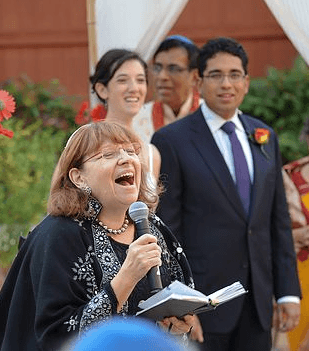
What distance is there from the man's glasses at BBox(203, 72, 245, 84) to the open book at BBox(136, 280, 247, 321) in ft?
7.03

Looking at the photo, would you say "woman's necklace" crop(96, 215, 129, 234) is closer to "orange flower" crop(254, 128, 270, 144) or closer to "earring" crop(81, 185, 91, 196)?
"earring" crop(81, 185, 91, 196)

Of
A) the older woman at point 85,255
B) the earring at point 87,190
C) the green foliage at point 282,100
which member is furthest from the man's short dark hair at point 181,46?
the earring at point 87,190

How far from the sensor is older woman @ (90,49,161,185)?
538 centimetres

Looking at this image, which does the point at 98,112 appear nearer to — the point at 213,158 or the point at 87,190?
the point at 213,158

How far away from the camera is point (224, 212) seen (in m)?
5.14

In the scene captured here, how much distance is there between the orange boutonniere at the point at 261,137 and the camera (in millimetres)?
5312

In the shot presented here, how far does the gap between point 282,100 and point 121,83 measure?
148 inches

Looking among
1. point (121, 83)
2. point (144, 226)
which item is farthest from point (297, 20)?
point (144, 226)

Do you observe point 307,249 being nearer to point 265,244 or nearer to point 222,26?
point 265,244

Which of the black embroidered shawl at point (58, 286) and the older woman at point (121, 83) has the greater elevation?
the older woman at point (121, 83)

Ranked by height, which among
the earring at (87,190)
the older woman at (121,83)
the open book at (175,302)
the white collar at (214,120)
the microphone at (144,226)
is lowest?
the open book at (175,302)

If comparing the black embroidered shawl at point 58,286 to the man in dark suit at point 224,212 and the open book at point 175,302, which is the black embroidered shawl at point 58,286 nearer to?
the open book at point 175,302

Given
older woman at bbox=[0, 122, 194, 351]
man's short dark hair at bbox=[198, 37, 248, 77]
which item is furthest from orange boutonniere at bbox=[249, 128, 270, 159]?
older woman at bbox=[0, 122, 194, 351]

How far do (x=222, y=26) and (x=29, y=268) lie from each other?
6.69 m
